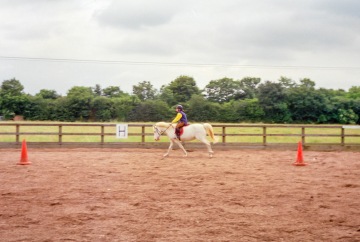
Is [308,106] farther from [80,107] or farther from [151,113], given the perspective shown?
[80,107]

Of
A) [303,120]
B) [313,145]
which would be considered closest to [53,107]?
[303,120]

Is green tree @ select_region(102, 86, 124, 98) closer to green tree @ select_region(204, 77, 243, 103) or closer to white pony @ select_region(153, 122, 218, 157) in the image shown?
green tree @ select_region(204, 77, 243, 103)

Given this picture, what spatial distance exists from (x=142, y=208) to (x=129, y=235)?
1590mm

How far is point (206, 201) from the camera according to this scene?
7.70 metres

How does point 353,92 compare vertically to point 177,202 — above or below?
above

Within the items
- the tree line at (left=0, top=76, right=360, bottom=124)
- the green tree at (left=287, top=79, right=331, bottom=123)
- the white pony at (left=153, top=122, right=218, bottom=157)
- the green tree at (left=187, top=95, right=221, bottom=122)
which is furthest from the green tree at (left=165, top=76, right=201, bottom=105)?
the white pony at (left=153, top=122, right=218, bottom=157)

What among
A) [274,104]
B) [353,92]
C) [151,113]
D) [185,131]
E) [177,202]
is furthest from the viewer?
[353,92]

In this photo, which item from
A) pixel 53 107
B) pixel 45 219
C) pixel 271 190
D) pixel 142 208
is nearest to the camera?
pixel 45 219

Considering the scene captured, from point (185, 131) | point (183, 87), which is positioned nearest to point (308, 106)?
point (183, 87)

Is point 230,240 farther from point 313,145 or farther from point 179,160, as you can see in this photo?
point 313,145

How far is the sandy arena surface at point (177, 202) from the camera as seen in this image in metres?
5.68

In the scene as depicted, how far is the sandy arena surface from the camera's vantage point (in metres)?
5.68

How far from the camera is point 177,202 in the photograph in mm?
7594

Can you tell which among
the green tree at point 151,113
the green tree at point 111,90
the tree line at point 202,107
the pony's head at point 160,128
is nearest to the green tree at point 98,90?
the green tree at point 111,90
